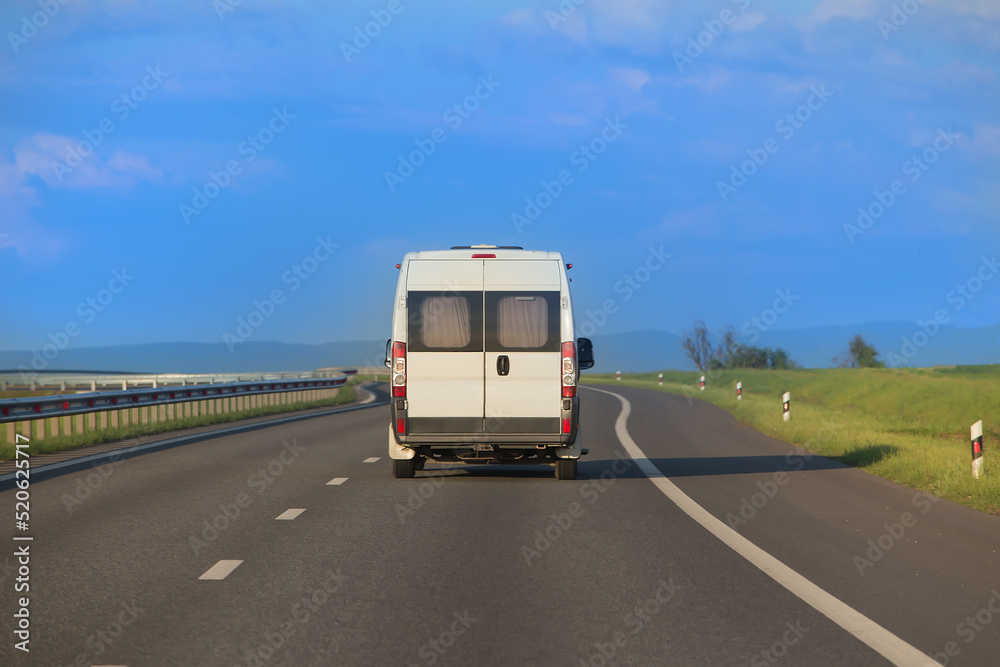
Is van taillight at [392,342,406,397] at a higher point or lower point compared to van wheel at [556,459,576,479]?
higher

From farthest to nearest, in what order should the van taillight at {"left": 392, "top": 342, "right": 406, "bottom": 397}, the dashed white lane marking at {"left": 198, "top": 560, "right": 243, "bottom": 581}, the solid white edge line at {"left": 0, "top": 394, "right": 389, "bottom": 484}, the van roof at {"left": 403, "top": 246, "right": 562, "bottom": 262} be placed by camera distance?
the solid white edge line at {"left": 0, "top": 394, "right": 389, "bottom": 484} → the van roof at {"left": 403, "top": 246, "right": 562, "bottom": 262} → the van taillight at {"left": 392, "top": 342, "right": 406, "bottom": 397} → the dashed white lane marking at {"left": 198, "top": 560, "right": 243, "bottom": 581}

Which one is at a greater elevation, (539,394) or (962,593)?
(539,394)

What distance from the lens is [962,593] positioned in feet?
22.3

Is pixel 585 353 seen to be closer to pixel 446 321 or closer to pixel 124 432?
pixel 446 321

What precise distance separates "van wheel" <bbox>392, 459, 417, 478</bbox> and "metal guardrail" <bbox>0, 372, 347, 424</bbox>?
7.68 metres

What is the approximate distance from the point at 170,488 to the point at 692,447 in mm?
9870

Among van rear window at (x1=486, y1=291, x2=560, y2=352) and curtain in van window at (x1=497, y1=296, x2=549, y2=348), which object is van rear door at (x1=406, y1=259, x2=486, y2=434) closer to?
van rear window at (x1=486, y1=291, x2=560, y2=352)

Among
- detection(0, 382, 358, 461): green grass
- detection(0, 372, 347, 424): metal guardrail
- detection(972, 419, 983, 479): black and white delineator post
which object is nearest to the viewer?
detection(972, 419, 983, 479): black and white delineator post

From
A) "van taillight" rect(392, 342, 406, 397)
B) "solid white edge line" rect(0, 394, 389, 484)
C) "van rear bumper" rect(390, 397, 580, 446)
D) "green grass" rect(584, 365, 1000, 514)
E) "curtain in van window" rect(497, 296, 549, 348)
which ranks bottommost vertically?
"green grass" rect(584, 365, 1000, 514)

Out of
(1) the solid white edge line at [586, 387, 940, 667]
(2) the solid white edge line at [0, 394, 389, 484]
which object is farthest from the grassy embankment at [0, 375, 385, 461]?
(1) the solid white edge line at [586, 387, 940, 667]

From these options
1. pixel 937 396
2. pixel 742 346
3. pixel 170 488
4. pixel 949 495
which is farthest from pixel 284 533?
pixel 742 346

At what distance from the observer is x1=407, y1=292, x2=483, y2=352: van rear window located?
12.1 m

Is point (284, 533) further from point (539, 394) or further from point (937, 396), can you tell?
point (937, 396)

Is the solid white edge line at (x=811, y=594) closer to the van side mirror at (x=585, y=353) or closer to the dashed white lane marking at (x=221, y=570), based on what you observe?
the van side mirror at (x=585, y=353)
